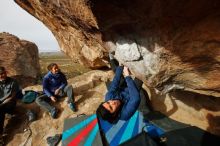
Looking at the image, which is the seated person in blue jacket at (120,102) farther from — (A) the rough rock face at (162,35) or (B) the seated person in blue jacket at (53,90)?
(B) the seated person in blue jacket at (53,90)

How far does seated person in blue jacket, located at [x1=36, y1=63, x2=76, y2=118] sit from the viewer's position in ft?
28.1

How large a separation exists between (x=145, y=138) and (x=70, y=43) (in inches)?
188

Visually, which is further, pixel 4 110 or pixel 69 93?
pixel 69 93

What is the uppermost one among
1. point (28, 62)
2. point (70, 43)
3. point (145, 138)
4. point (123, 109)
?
point (70, 43)

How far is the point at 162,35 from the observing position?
4793mm

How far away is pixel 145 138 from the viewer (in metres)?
5.41

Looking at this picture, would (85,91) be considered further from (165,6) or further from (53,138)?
(165,6)

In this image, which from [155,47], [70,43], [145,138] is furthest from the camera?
[70,43]

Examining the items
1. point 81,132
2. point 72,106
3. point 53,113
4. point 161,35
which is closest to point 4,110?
point 53,113

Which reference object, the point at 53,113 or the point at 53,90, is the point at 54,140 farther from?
the point at 53,90

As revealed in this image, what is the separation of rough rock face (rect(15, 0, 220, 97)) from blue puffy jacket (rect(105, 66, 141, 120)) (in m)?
0.60

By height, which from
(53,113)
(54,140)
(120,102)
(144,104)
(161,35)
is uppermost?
(161,35)

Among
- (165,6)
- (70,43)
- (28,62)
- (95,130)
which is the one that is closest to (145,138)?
(95,130)

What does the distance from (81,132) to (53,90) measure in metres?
2.62
